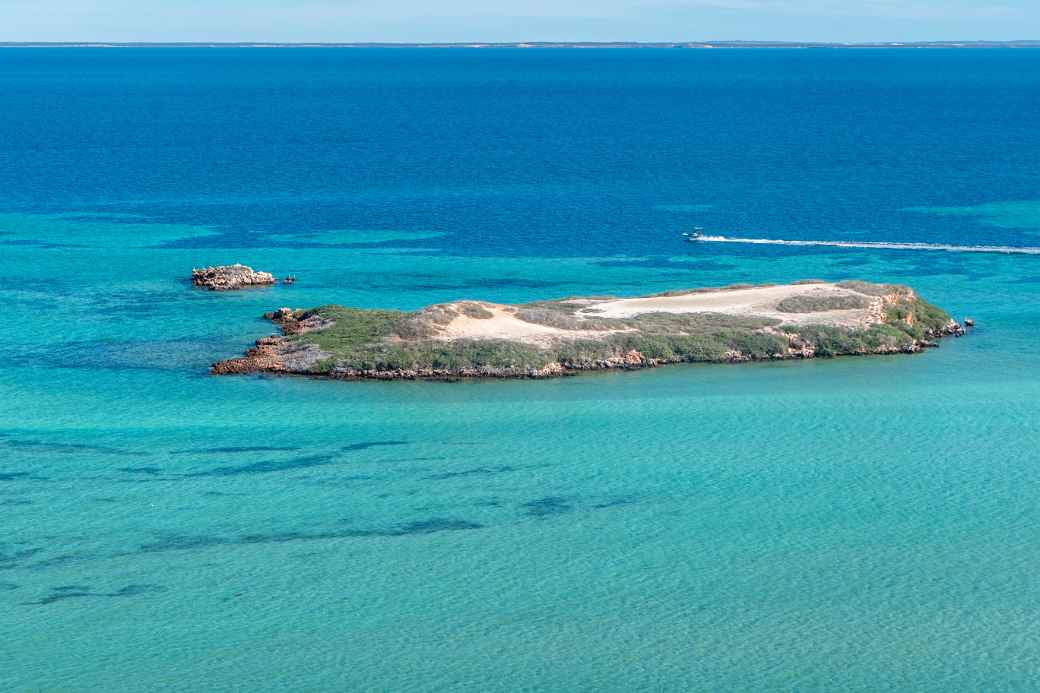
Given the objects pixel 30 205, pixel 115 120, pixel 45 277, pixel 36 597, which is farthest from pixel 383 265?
pixel 115 120

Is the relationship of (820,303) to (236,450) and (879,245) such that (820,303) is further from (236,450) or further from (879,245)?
(236,450)

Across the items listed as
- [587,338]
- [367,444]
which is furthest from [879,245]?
[367,444]

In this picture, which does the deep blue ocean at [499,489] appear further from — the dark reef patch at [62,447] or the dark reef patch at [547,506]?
the dark reef patch at [62,447]

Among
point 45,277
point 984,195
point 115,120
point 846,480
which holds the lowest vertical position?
point 846,480

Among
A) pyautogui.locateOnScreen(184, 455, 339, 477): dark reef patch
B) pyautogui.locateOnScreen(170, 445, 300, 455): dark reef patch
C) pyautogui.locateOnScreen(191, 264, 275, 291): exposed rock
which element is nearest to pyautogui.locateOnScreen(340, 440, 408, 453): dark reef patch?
pyautogui.locateOnScreen(184, 455, 339, 477): dark reef patch

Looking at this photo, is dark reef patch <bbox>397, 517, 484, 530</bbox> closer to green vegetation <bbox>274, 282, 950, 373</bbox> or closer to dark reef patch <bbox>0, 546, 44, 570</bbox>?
dark reef patch <bbox>0, 546, 44, 570</bbox>

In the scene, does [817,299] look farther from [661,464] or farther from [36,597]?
[36,597]

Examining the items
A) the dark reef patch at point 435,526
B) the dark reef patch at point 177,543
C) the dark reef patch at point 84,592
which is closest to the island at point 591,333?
the dark reef patch at point 435,526

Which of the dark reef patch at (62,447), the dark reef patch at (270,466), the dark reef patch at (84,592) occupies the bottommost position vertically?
the dark reef patch at (84,592)
